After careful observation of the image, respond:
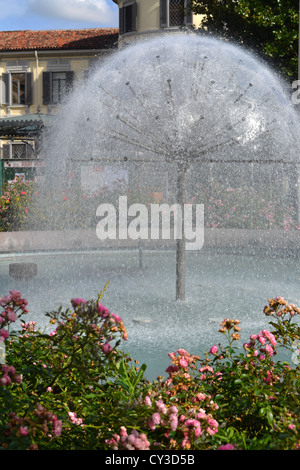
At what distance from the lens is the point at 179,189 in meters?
7.50

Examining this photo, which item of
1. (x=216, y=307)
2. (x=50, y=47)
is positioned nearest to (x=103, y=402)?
(x=216, y=307)

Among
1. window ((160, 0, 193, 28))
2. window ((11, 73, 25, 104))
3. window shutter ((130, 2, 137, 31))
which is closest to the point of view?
window ((160, 0, 193, 28))

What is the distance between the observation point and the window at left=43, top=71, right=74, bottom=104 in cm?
3622

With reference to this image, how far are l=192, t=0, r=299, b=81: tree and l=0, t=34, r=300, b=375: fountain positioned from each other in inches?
31.4

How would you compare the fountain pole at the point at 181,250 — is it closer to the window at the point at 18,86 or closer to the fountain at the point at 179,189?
the fountain at the point at 179,189

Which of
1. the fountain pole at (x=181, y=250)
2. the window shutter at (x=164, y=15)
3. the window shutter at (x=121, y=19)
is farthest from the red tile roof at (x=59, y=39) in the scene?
the fountain pole at (x=181, y=250)

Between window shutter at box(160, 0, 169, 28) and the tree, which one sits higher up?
window shutter at box(160, 0, 169, 28)

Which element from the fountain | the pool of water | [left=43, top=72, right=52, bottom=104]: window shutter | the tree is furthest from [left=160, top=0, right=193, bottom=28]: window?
the pool of water

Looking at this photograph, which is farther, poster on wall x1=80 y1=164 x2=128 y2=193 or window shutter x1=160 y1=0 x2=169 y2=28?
window shutter x1=160 y1=0 x2=169 y2=28

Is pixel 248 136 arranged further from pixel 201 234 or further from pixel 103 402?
pixel 103 402

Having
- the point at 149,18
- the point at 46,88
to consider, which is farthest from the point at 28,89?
the point at 149,18

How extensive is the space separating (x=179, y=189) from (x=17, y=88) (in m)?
31.9

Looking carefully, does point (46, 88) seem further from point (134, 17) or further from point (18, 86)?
point (134, 17)

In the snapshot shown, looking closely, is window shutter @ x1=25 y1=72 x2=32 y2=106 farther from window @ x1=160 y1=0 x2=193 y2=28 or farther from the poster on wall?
the poster on wall
